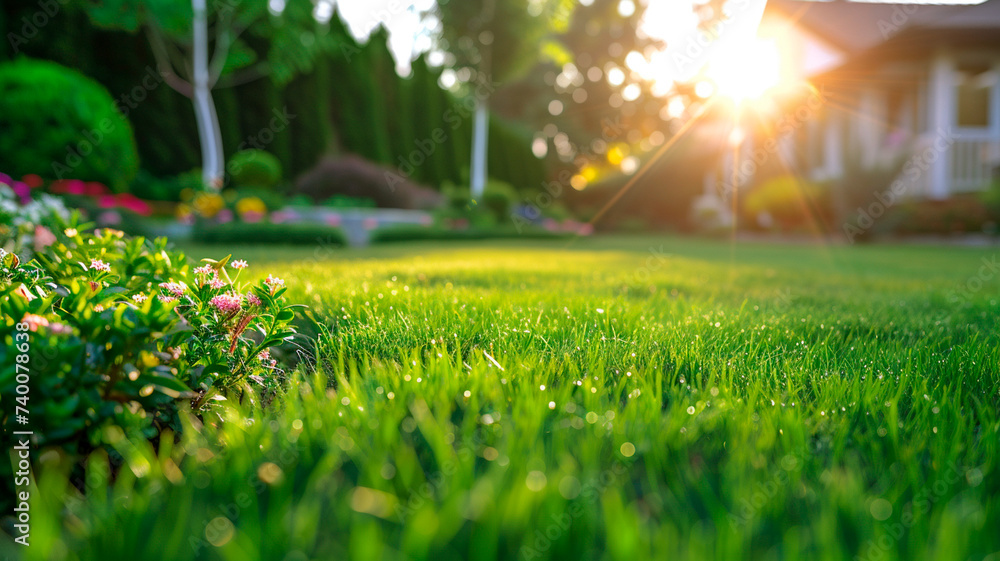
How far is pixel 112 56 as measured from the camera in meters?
13.2

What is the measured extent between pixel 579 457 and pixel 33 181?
998 cm

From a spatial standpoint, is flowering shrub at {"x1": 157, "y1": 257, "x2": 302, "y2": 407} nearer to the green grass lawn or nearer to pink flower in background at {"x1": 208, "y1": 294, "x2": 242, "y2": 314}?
pink flower in background at {"x1": 208, "y1": 294, "x2": 242, "y2": 314}

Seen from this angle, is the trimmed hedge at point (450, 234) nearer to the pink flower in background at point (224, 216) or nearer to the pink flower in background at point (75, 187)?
the pink flower in background at point (224, 216)

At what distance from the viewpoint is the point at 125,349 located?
49.1 inches

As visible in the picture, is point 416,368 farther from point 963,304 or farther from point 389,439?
point 963,304

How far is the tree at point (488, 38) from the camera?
17734 mm

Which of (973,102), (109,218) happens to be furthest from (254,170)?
(973,102)

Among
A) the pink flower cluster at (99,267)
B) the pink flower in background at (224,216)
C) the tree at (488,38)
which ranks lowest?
the pink flower cluster at (99,267)

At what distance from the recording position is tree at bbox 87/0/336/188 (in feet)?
42.7

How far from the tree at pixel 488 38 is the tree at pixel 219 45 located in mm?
4263

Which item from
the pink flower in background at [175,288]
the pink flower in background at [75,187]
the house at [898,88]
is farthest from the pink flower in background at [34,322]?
the house at [898,88]

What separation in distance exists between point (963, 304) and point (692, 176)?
56.6ft

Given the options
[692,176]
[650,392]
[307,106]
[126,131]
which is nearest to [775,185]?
[692,176]

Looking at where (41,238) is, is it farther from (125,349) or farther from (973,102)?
(973,102)
